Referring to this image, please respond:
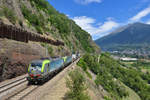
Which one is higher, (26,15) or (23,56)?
(26,15)

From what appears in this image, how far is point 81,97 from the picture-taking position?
11484 millimetres

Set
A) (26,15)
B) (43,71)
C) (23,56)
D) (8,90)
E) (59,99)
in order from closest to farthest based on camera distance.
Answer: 1. (59,99)
2. (8,90)
3. (43,71)
4. (23,56)
5. (26,15)

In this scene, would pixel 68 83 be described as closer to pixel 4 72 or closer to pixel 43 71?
pixel 43 71

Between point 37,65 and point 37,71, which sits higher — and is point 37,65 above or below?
above

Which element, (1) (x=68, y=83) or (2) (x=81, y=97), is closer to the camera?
(2) (x=81, y=97)

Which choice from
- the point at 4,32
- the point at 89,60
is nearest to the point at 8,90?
the point at 4,32

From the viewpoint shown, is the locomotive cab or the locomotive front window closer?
the locomotive cab

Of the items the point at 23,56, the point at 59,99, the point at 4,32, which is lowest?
the point at 59,99

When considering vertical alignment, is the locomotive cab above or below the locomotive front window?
below

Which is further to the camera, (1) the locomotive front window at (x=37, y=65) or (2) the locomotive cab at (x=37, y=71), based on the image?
(1) the locomotive front window at (x=37, y=65)

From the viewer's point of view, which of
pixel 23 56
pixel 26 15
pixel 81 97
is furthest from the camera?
pixel 26 15

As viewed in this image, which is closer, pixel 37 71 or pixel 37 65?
pixel 37 71

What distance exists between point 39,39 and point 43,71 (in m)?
22.2

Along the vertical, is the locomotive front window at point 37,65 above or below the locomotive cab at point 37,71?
above
